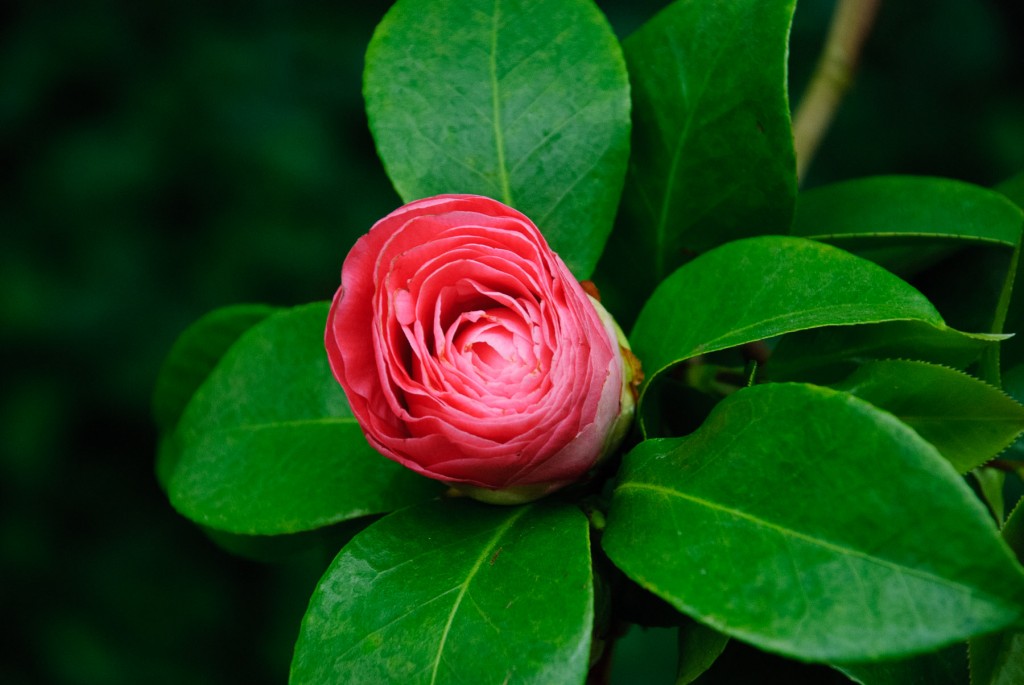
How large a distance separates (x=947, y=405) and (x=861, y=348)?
0.09 meters

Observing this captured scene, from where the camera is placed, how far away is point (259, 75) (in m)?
1.79

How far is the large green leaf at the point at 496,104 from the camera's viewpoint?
70cm

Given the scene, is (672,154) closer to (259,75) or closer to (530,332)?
(530,332)

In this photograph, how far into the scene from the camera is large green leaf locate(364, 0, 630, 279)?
27.5 inches

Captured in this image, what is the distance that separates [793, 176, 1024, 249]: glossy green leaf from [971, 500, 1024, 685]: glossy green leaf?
0.64 ft

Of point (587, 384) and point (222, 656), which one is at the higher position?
point (587, 384)

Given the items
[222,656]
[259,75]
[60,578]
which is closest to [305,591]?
[222,656]

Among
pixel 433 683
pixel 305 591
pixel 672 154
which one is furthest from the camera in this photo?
pixel 305 591

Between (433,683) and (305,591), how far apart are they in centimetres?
132

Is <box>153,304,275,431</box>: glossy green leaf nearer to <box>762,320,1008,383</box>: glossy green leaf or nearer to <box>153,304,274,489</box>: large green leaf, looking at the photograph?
<box>153,304,274,489</box>: large green leaf

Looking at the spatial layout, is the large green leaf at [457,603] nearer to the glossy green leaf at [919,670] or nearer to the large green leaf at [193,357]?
the glossy green leaf at [919,670]

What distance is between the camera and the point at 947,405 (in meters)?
0.57

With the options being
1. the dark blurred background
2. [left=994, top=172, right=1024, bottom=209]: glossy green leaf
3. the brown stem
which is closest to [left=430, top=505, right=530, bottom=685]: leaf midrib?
[left=994, top=172, right=1024, bottom=209]: glossy green leaf

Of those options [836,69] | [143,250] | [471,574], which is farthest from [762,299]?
[143,250]
